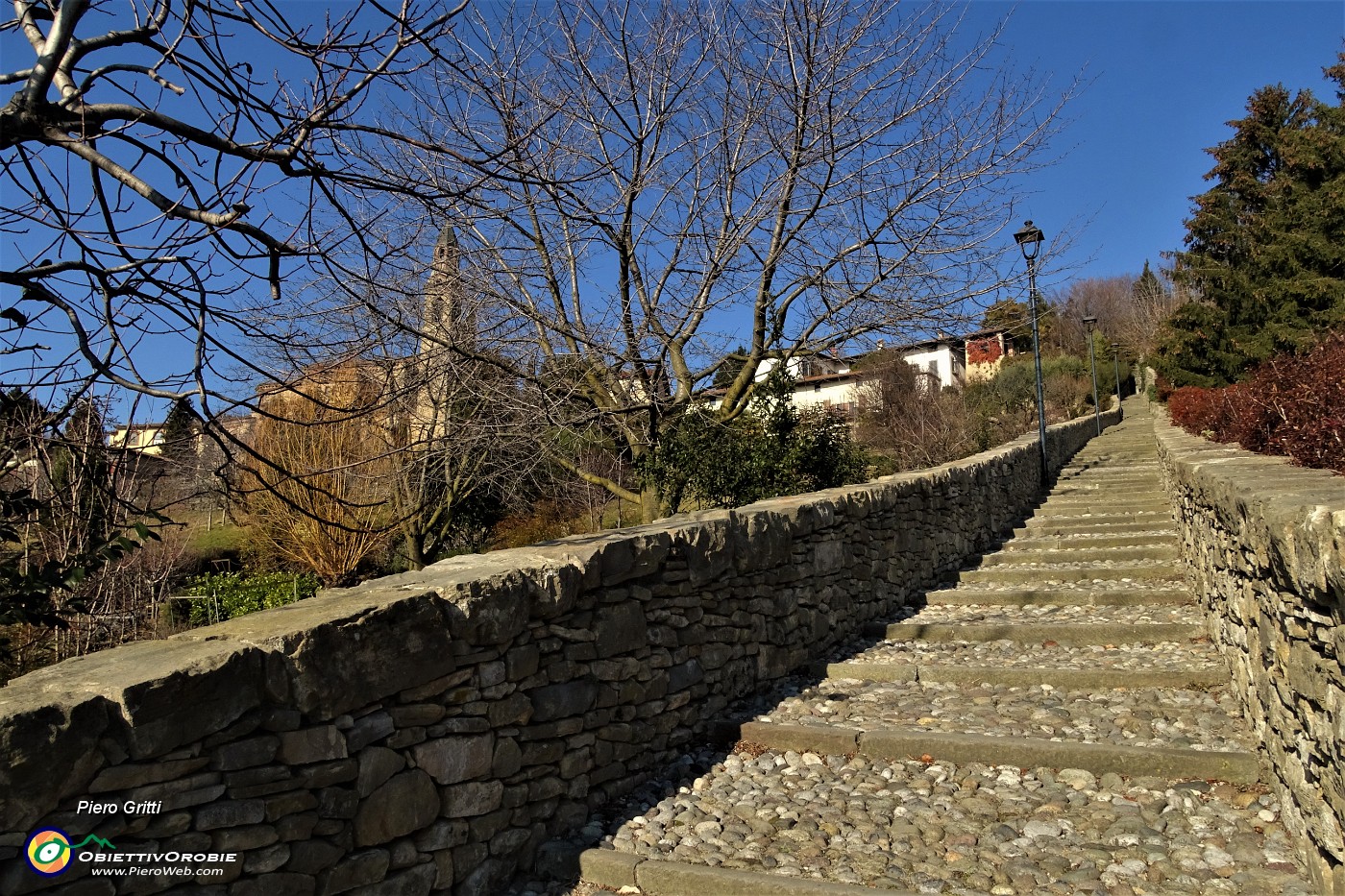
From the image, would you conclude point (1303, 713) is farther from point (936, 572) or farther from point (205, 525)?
point (205, 525)

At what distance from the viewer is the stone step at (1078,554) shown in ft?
26.9

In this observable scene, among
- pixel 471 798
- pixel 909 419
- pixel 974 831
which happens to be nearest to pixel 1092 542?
pixel 974 831

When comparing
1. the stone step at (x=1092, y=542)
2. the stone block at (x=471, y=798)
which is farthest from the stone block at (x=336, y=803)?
the stone step at (x=1092, y=542)

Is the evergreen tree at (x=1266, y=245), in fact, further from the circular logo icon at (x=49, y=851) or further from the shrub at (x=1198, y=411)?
the circular logo icon at (x=49, y=851)

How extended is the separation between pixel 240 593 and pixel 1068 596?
437 inches

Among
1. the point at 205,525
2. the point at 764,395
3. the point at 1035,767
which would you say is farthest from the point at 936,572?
the point at 205,525

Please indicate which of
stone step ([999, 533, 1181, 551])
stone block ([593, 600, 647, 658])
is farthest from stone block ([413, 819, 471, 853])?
stone step ([999, 533, 1181, 551])

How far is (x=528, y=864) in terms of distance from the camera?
3482 millimetres

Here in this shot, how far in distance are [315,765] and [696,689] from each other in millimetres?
2352

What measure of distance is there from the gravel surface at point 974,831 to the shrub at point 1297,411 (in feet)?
5.74

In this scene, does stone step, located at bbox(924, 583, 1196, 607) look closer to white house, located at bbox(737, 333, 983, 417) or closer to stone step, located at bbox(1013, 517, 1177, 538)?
stone step, located at bbox(1013, 517, 1177, 538)

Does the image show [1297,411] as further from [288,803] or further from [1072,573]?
[288,803]

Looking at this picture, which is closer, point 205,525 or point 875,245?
point 875,245

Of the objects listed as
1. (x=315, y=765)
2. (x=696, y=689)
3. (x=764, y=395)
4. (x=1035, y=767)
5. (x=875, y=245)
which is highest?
(x=875, y=245)
